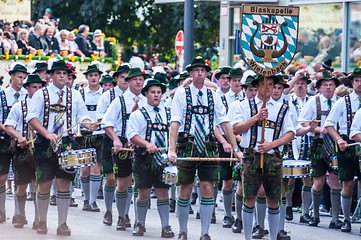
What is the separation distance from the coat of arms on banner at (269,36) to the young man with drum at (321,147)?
2.35 meters

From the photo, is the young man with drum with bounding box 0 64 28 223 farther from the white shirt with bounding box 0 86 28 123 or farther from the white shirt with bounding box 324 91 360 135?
the white shirt with bounding box 324 91 360 135

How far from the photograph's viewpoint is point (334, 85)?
12.3 m

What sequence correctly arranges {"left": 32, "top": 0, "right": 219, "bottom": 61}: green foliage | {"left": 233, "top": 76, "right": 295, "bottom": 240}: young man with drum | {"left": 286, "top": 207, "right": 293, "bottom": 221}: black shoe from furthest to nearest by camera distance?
{"left": 32, "top": 0, "right": 219, "bottom": 61}: green foliage < {"left": 286, "top": 207, "right": 293, "bottom": 221}: black shoe < {"left": 233, "top": 76, "right": 295, "bottom": 240}: young man with drum

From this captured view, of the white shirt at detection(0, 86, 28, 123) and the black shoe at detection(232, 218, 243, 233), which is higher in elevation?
the white shirt at detection(0, 86, 28, 123)

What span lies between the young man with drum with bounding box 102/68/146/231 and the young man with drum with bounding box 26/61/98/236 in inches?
34.1

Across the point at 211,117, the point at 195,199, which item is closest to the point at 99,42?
the point at 195,199

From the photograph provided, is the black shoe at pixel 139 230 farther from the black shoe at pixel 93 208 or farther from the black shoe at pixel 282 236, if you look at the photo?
the black shoe at pixel 93 208

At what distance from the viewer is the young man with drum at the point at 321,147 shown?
474 inches

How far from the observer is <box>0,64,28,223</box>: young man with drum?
37.7ft

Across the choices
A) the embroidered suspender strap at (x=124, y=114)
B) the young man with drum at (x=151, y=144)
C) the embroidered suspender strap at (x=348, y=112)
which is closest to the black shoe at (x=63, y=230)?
the young man with drum at (x=151, y=144)

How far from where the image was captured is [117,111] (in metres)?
11.5

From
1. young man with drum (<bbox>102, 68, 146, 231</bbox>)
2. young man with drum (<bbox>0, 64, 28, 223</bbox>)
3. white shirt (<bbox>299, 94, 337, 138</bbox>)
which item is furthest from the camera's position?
white shirt (<bbox>299, 94, 337, 138</bbox>)

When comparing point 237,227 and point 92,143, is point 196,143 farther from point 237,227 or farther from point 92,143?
point 92,143

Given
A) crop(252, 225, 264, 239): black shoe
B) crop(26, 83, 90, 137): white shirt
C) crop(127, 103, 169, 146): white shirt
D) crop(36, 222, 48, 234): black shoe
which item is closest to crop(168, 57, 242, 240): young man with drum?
crop(127, 103, 169, 146): white shirt
